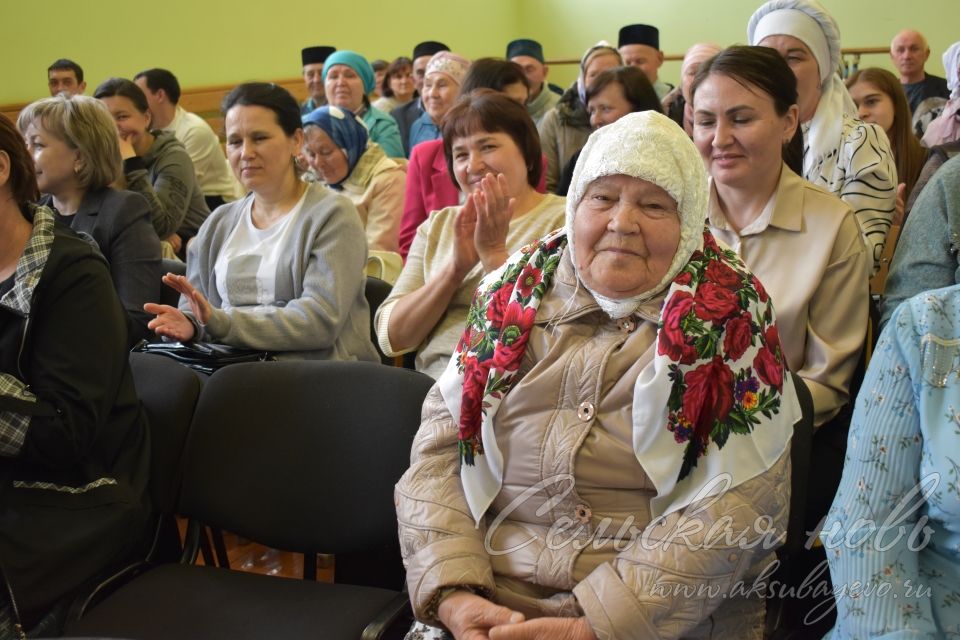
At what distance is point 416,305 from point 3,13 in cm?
526

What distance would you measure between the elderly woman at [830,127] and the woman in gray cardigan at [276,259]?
1304mm

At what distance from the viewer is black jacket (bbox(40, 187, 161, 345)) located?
295 centimetres

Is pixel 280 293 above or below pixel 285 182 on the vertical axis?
below

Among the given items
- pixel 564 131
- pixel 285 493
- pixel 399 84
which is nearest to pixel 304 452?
pixel 285 493

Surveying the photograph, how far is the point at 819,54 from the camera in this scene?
2.71 m

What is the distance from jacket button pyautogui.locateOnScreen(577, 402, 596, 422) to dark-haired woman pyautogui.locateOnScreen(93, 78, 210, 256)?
123 inches

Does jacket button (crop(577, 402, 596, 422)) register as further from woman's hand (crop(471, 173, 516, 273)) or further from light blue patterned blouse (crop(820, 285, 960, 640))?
woman's hand (crop(471, 173, 516, 273))

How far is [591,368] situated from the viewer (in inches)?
57.9

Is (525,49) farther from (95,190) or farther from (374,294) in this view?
(374,294)

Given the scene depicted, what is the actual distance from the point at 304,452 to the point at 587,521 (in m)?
0.65

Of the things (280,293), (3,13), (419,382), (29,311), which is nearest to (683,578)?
(419,382)

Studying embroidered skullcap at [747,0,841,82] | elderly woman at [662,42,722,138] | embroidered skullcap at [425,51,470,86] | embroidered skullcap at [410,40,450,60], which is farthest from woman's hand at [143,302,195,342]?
embroidered skullcap at [410,40,450,60]

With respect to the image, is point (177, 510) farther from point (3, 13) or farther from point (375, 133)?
point (3, 13)

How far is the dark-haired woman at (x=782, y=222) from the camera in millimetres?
1985
